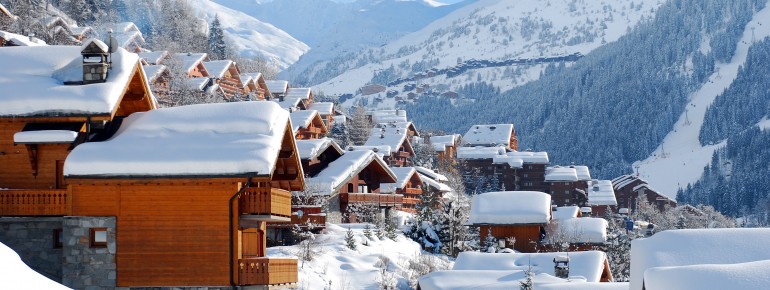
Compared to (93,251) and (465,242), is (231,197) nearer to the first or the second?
(93,251)

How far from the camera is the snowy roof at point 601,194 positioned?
134 m

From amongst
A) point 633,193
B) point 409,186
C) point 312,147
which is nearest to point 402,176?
point 409,186

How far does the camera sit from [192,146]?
31.4 m

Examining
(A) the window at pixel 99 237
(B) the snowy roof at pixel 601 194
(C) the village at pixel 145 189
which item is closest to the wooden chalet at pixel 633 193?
(B) the snowy roof at pixel 601 194

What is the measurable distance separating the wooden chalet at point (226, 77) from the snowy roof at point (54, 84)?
55756 millimetres

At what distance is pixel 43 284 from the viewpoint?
18.1 metres

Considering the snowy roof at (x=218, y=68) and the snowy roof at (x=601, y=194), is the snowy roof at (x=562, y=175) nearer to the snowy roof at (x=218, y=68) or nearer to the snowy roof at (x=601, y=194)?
the snowy roof at (x=601, y=194)

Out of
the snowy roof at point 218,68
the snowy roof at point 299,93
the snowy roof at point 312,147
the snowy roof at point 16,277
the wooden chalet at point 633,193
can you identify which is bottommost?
the wooden chalet at point 633,193

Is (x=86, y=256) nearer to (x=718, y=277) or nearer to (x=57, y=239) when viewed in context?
(x=57, y=239)

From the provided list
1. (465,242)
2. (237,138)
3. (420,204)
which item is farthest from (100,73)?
(420,204)

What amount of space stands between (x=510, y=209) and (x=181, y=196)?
37270 mm

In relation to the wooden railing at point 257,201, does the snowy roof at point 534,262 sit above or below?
below

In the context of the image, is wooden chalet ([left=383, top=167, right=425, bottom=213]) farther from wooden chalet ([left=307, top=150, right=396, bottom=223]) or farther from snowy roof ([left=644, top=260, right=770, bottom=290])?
snowy roof ([left=644, top=260, right=770, bottom=290])

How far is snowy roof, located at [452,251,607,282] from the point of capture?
46.0 meters
